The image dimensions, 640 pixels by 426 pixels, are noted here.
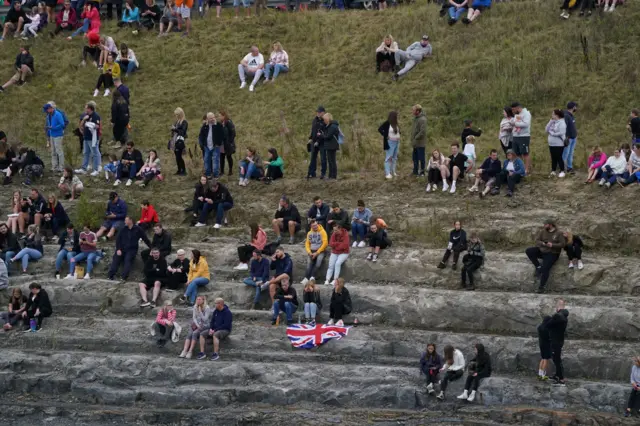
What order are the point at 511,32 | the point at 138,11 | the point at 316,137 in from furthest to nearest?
1. the point at 138,11
2. the point at 511,32
3. the point at 316,137

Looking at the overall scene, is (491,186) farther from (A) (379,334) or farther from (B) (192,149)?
(B) (192,149)

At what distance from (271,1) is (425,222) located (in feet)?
51.2

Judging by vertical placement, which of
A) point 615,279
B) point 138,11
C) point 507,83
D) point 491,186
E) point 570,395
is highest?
point 138,11

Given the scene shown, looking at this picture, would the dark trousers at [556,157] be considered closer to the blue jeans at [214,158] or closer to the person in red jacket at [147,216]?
the blue jeans at [214,158]

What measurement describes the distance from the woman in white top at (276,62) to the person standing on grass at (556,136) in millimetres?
10277

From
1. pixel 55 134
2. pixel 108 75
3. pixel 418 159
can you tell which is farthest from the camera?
pixel 108 75

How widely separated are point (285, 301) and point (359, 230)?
2932mm

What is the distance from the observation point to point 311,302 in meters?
24.3

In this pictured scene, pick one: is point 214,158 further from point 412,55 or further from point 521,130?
point 412,55

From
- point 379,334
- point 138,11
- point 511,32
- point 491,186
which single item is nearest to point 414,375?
point 379,334

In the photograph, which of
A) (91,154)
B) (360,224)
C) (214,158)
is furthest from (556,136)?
(91,154)

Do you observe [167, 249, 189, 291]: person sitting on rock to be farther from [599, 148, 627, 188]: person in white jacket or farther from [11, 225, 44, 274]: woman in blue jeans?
[599, 148, 627, 188]: person in white jacket

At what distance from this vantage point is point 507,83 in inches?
1321

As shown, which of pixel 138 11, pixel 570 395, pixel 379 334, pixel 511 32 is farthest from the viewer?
pixel 138 11
